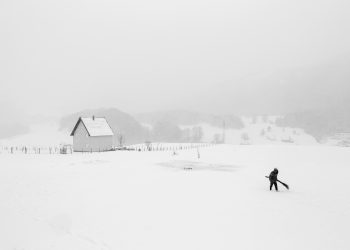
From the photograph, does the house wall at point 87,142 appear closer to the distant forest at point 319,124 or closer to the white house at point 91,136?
the white house at point 91,136

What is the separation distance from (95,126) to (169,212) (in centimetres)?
4439

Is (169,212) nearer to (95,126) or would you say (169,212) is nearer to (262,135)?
(95,126)

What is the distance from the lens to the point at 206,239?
1262 cm

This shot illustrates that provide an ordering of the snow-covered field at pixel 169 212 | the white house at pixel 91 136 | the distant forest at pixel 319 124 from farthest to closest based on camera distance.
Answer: the distant forest at pixel 319 124
the white house at pixel 91 136
the snow-covered field at pixel 169 212

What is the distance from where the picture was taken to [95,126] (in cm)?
5700

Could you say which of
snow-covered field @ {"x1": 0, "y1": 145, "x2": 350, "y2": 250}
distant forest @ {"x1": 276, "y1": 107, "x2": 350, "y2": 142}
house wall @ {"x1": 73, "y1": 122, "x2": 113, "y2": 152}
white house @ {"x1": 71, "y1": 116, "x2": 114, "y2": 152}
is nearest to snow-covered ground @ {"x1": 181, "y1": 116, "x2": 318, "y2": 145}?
distant forest @ {"x1": 276, "y1": 107, "x2": 350, "y2": 142}

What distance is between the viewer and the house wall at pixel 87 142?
54.8 m

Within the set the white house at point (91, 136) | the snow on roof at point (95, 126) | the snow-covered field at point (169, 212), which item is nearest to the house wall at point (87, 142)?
the white house at point (91, 136)

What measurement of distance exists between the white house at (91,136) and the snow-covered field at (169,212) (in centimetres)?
2829

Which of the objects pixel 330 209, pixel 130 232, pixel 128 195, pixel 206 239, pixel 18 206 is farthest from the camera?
pixel 128 195

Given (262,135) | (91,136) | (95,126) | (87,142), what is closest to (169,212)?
(91,136)

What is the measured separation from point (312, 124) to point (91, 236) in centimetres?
18550

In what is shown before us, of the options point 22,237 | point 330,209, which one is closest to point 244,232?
point 330,209

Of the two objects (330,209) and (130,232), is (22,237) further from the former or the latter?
(330,209)
